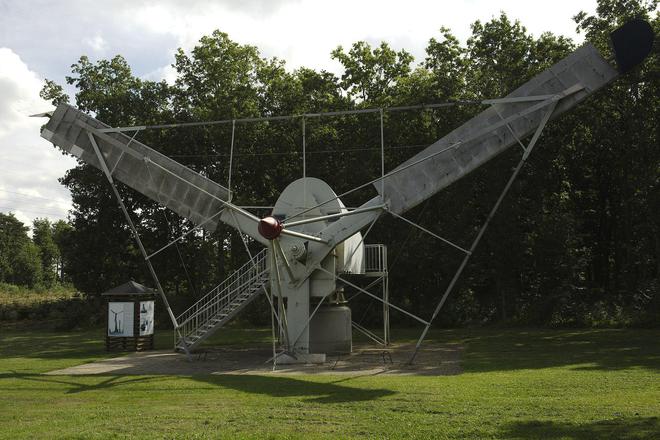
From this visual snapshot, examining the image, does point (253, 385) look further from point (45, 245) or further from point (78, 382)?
point (45, 245)

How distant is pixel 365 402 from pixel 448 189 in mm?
26881

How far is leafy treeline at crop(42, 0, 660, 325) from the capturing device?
36.5 metres

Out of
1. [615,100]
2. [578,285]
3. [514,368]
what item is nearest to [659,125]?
[615,100]

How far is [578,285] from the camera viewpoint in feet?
129

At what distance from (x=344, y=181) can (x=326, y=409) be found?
94.5ft

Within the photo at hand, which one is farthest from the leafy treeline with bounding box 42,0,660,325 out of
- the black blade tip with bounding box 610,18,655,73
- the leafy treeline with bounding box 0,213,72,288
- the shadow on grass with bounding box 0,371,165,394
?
the leafy treeline with bounding box 0,213,72,288

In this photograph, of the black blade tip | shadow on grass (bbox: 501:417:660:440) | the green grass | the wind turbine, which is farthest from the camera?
the wind turbine

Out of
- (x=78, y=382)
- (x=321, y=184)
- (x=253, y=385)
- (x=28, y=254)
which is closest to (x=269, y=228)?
(x=253, y=385)

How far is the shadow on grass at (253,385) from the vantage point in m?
14.6

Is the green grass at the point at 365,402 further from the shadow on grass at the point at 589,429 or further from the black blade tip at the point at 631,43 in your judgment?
the black blade tip at the point at 631,43

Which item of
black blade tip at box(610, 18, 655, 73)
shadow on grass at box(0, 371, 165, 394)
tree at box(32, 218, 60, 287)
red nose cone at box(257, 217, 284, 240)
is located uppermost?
tree at box(32, 218, 60, 287)

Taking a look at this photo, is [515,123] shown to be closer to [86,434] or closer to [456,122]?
[86,434]

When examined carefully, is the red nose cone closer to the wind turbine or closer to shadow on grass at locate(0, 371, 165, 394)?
the wind turbine

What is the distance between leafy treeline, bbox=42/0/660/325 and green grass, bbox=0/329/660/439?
1485 centimetres
